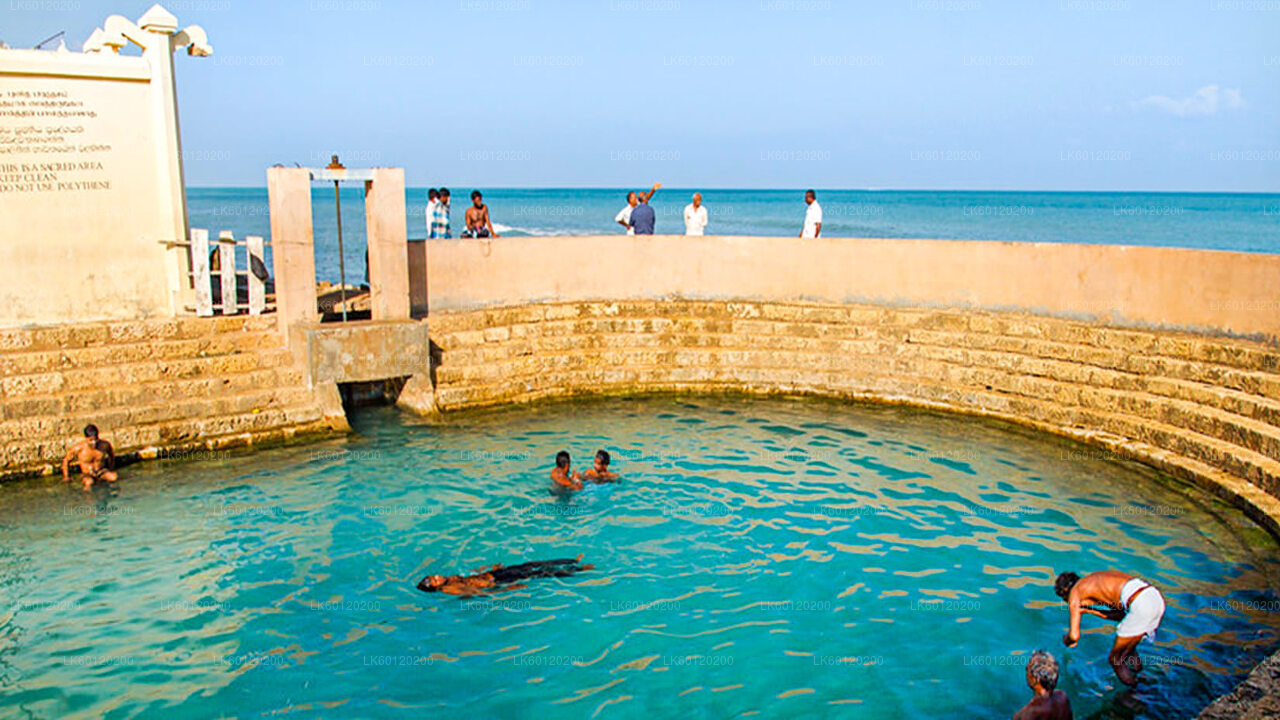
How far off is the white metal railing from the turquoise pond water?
2528mm

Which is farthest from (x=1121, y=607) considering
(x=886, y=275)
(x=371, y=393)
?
(x=371, y=393)

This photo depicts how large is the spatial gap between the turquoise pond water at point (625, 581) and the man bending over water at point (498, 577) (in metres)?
0.18

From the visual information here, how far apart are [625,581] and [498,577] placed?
3.78 feet

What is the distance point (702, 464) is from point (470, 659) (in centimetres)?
494

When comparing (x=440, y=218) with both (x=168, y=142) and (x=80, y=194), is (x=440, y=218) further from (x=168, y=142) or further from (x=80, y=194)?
(x=80, y=194)

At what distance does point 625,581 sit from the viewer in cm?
830

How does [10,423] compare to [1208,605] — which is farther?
[10,423]

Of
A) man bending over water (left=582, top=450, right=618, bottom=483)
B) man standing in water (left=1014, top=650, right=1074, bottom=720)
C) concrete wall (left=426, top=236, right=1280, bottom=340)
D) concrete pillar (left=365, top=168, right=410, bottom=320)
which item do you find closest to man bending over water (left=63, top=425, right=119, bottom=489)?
concrete pillar (left=365, top=168, right=410, bottom=320)

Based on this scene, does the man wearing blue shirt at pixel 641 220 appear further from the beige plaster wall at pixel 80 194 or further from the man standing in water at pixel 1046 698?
the man standing in water at pixel 1046 698

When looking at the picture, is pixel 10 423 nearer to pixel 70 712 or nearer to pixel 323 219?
pixel 70 712

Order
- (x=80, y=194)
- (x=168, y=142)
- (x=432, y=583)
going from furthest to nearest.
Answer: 1. (x=168, y=142)
2. (x=80, y=194)
3. (x=432, y=583)

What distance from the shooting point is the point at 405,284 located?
43.7 ft

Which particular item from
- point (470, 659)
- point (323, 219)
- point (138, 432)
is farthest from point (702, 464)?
point (323, 219)

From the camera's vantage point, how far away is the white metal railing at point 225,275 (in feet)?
41.2
